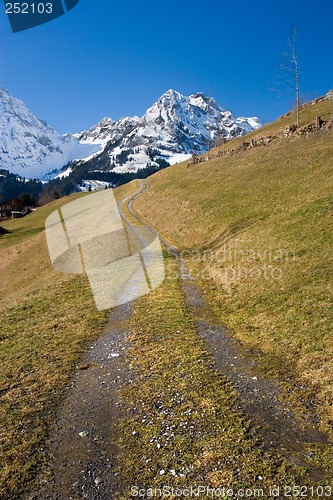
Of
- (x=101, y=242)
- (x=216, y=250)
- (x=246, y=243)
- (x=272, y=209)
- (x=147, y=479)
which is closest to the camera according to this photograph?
(x=147, y=479)

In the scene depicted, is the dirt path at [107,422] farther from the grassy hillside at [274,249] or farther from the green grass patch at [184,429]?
the grassy hillside at [274,249]

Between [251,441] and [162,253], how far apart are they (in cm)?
2386

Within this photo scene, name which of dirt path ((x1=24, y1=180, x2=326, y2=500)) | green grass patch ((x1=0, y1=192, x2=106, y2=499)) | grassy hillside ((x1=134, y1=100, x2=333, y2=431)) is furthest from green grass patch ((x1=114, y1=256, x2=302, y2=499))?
green grass patch ((x1=0, y1=192, x2=106, y2=499))

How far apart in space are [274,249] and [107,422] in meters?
16.2

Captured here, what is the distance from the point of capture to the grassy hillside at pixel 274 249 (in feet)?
39.1

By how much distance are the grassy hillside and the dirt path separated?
779mm

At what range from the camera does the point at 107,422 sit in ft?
30.5

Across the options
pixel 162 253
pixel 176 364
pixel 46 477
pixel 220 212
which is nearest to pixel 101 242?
pixel 162 253

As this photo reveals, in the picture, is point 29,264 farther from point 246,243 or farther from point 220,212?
point 246,243

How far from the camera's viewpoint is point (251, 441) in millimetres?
8086

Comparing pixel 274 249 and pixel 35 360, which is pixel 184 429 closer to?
pixel 35 360

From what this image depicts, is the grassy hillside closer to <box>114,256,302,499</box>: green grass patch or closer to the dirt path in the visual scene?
the dirt path

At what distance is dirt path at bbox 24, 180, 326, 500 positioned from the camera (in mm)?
7320

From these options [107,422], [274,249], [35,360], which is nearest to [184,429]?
[107,422]
